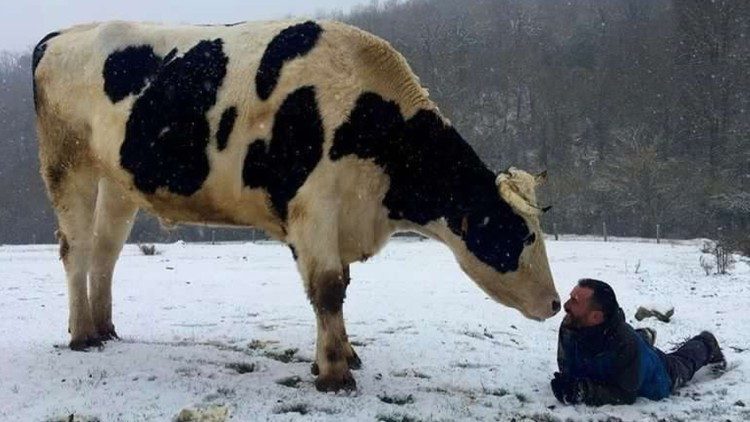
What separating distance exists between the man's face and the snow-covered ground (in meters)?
0.67

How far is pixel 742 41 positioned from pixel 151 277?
180 ft

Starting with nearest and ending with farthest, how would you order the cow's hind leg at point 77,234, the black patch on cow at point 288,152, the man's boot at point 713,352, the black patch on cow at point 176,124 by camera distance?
the black patch on cow at point 288,152, the black patch on cow at point 176,124, the cow's hind leg at point 77,234, the man's boot at point 713,352

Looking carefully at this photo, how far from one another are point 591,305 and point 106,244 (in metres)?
4.69

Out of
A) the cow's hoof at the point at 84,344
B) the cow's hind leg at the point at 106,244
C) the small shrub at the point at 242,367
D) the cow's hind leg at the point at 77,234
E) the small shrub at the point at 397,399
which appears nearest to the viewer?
the small shrub at the point at 397,399

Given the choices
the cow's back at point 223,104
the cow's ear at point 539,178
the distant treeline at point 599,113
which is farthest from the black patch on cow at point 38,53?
the distant treeline at point 599,113

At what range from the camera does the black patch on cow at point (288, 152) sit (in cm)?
544

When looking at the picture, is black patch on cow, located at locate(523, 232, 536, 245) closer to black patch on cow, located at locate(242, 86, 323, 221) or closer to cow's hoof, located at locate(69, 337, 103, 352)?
black patch on cow, located at locate(242, 86, 323, 221)

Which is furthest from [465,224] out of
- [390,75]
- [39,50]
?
[39,50]

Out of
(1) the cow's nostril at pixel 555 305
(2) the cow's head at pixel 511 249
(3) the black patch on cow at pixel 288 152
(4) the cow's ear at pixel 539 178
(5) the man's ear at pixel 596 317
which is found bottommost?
(5) the man's ear at pixel 596 317

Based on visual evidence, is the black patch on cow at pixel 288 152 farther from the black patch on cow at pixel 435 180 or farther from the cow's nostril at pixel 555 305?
the cow's nostril at pixel 555 305

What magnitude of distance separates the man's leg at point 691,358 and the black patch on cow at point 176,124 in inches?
169

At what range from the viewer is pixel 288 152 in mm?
5484

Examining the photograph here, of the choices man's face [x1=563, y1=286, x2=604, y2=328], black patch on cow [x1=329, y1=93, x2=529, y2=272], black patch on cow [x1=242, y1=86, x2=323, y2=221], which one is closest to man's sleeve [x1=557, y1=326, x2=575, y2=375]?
man's face [x1=563, y1=286, x2=604, y2=328]

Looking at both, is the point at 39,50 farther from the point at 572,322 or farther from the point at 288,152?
the point at 572,322
